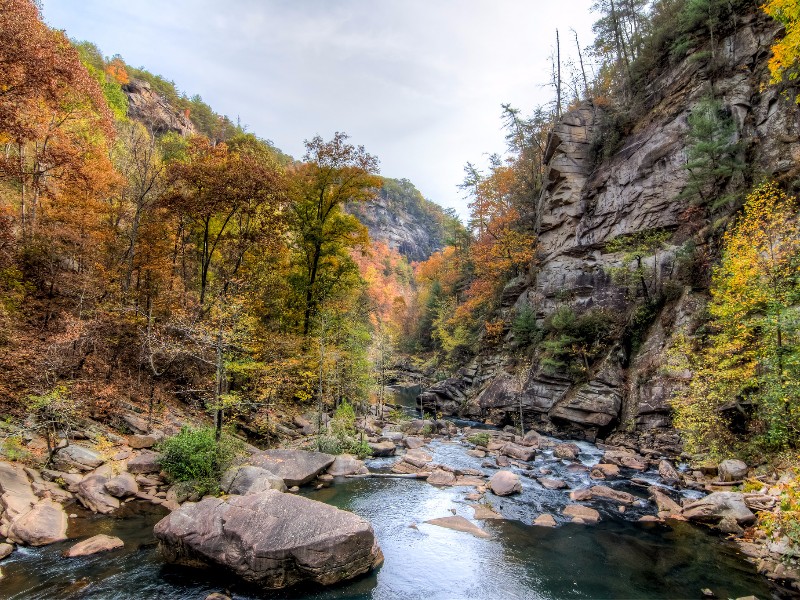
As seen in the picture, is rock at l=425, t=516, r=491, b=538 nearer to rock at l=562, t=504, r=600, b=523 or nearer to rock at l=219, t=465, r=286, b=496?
rock at l=562, t=504, r=600, b=523

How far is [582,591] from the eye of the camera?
9422mm

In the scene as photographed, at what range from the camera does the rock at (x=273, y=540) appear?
29.9 ft

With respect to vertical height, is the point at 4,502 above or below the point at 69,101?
below

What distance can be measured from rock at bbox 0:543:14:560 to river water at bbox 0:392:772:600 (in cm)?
13

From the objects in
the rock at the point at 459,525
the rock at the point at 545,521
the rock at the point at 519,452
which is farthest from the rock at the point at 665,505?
the rock at the point at 519,452

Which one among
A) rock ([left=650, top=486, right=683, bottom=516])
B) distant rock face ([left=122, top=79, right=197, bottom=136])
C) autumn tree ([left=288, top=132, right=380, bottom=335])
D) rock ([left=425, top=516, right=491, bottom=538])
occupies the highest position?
distant rock face ([left=122, top=79, right=197, bottom=136])

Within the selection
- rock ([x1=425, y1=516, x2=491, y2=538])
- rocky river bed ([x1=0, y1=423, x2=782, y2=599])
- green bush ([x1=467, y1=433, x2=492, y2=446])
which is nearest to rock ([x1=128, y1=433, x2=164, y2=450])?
rocky river bed ([x1=0, y1=423, x2=782, y2=599])

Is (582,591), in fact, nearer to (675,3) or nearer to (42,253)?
(42,253)

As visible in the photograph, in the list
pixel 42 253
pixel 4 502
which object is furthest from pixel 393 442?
pixel 42 253

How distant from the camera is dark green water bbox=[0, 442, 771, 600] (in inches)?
348

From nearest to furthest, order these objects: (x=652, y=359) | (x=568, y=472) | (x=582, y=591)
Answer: (x=582, y=591) < (x=568, y=472) < (x=652, y=359)

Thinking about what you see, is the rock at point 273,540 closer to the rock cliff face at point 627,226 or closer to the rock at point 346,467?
the rock at point 346,467

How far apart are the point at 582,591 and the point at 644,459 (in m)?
12.4

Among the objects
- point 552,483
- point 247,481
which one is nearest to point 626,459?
point 552,483
